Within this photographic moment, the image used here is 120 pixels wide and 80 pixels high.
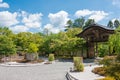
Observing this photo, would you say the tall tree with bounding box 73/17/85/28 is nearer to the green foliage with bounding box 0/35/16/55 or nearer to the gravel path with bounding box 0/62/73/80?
the green foliage with bounding box 0/35/16/55

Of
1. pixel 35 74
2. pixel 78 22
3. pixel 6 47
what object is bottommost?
pixel 35 74

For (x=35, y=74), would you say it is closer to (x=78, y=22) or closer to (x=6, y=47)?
(x=6, y=47)

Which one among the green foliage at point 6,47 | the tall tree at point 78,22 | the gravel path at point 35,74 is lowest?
the gravel path at point 35,74

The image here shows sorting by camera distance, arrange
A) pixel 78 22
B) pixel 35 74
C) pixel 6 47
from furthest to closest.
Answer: pixel 78 22
pixel 6 47
pixel 35 74

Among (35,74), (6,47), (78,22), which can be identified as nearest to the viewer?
(35,74)

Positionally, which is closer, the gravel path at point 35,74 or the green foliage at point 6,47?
the gravel path at point 35,74

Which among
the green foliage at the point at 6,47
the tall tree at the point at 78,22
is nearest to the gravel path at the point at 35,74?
the green foliage at the point at 6,47

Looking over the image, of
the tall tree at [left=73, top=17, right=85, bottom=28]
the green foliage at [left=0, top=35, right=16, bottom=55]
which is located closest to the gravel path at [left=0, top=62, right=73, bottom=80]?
the green foliage at [left=0, top=35, right=16, bottom=55]

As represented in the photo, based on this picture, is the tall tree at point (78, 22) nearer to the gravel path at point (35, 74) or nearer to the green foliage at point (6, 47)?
the green foliage at point (6, 47)

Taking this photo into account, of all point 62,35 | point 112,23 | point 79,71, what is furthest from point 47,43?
point 112,23

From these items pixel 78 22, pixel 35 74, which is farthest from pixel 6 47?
pixel 78 22

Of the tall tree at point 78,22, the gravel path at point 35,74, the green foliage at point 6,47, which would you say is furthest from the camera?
the tall tree at point 78,22

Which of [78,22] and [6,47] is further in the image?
[78,22]

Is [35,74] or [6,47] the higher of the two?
[6,47]
